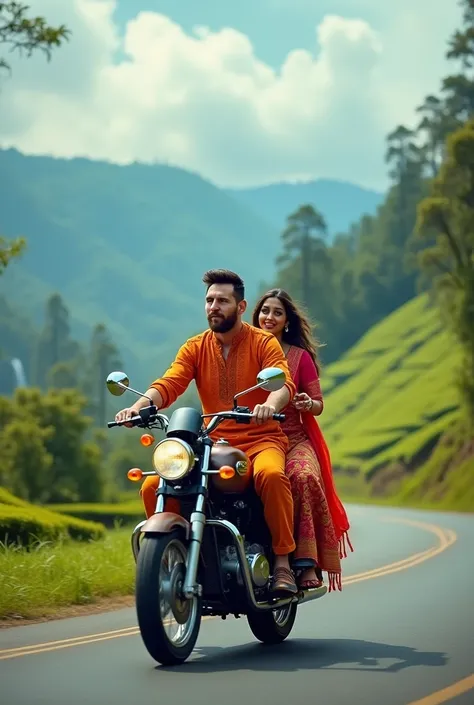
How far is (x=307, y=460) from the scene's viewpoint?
979 cm

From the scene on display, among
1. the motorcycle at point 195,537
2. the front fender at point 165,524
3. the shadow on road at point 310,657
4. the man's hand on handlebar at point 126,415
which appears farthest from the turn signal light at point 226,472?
the shadow on road at point 310,657

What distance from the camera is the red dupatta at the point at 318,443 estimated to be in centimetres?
1015

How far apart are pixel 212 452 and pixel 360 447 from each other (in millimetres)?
85287

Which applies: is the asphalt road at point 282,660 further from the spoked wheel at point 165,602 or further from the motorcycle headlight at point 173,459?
the motorcycle headlight at point 173,459

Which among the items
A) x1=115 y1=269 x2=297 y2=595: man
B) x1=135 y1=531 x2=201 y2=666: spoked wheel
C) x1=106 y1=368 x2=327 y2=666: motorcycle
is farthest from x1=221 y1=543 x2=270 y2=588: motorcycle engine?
x1=135 y1=531 x2=201 y2=666: spoked wheel

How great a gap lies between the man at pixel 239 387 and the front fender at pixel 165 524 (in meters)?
0.70

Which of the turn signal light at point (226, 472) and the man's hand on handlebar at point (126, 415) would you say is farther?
the man's hand on handlebar at point (126, 415)

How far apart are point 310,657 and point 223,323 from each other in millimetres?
2213

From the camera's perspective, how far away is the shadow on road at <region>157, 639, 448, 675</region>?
848 cm

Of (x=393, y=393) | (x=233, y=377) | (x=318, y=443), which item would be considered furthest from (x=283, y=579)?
(x=393, y=393)

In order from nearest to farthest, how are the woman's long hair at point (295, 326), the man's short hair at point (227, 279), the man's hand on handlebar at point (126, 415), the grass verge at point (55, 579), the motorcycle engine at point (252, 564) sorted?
1. the motorcycle engine at point (252, 564)
2. the man's hand on handlebar at point (126, 415)
3. the man's short hair at point (227, 279)
4. the woman's long hair at point (295, 326)
5. the grass verge at point (55, 579)

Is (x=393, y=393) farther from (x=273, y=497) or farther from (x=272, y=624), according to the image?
(x=273, y=497)

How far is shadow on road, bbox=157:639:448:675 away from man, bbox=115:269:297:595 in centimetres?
48

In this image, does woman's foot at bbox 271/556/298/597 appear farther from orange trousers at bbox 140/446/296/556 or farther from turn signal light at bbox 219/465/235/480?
turn signal light at bbox 219/465/235/480
